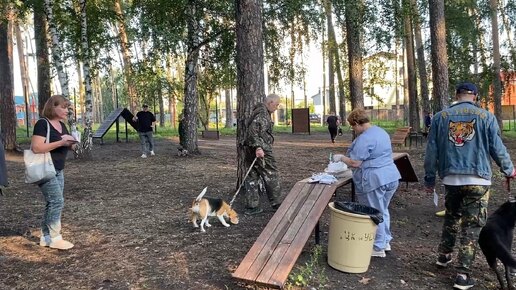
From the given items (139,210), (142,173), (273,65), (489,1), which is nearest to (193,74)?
(273,65)

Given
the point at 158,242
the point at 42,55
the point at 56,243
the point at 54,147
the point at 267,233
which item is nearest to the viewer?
the point at 267,233

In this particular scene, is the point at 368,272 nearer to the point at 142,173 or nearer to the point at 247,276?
the point at 247,276

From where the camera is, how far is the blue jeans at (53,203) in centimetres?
474

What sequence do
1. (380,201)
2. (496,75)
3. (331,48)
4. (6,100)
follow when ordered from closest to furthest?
(380,201), (6,100), (496,75), (331,48)

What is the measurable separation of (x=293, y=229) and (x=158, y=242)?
5.82 ft

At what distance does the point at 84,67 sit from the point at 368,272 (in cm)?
1111

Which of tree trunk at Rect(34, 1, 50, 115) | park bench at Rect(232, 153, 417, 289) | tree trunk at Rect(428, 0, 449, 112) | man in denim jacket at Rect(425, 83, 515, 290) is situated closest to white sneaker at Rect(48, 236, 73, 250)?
park bench at Rect(232, 153, 417, 289)

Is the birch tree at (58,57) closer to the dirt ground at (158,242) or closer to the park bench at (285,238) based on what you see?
the dirt ground at (158,242)

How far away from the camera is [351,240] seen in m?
4.09

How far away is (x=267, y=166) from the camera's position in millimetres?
6215

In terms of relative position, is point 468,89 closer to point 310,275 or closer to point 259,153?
point 310,275

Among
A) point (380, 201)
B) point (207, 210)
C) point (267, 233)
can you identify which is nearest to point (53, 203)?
point (207, 210)

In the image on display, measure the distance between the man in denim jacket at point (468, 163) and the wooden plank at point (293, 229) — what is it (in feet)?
4.31

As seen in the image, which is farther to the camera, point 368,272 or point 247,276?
point 368,272
